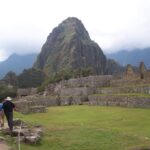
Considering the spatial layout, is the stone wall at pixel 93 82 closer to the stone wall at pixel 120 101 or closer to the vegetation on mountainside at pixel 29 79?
the stone wall at pixel 120 101

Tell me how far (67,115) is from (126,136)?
1480cm

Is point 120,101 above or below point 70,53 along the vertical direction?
below

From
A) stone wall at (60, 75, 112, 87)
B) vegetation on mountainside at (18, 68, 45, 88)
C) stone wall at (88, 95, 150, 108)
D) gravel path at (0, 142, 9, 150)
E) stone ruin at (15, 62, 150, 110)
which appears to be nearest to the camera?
gravel path at (0, 142, 9, 150)

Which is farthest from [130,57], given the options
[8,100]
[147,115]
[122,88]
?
[8,100]

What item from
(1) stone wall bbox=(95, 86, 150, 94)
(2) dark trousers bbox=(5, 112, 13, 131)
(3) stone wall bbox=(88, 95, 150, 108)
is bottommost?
(2) dark trousers bbox=(5, 112, 13, 131)

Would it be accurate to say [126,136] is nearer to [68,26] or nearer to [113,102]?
[113,102]

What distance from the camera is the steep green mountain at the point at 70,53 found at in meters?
162

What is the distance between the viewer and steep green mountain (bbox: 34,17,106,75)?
16162 cm

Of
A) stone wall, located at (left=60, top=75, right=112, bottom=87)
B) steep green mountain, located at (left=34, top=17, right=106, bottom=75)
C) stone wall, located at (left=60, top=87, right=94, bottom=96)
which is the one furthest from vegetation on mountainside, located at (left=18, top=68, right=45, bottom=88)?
stone wall, located at (left=60, top=87, right=94, bottom=96)

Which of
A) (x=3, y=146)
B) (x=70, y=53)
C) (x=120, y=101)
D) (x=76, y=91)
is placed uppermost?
(x=70, y=53)

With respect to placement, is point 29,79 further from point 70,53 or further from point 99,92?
point 99,92

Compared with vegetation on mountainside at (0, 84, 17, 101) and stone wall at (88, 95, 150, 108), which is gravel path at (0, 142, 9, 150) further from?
vegetation on mountainside at (0, 84, 17, 101)

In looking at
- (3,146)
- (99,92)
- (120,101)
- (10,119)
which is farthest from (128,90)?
(3,146)

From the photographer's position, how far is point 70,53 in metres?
166
